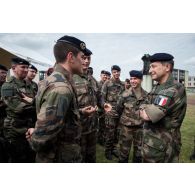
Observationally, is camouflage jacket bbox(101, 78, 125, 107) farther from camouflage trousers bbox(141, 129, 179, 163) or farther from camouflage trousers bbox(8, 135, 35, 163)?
camouflage trousers bbox(141, 129, 179, 163)

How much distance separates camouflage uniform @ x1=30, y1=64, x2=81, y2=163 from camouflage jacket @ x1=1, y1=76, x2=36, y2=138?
5.48 feet

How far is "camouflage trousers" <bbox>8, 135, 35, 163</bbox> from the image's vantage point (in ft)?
11.6

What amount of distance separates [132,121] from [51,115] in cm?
276

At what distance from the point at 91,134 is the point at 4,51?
14.1ft

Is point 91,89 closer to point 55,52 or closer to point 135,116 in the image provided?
point 135,116

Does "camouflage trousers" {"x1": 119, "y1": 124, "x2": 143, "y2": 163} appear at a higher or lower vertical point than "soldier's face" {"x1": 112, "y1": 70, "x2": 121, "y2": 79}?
lower

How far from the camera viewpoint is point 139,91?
177 inches

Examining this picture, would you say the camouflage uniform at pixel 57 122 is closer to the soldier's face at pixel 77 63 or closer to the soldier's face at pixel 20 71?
the soldier's face at pixel 77 63

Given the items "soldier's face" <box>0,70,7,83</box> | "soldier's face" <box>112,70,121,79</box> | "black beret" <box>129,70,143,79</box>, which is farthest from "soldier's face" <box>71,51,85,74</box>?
"soldier's face" <box>112,70,121,79</box>

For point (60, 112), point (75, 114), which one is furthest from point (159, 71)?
point (60, 112)

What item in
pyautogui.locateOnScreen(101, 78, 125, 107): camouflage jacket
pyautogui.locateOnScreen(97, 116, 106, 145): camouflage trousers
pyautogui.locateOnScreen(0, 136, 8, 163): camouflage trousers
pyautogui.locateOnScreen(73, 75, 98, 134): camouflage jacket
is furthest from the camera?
pyautogui.locateOnScreen(101, 78, 125, 107): camouflage jacket

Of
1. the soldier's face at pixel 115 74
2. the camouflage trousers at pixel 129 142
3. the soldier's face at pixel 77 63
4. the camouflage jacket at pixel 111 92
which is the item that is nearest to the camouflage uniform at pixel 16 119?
the soldier's face at pixel 77 63

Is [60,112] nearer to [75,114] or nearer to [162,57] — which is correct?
[75,114]

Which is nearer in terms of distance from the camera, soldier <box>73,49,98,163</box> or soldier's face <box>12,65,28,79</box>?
soldier <box>73,49,98,163</box>
